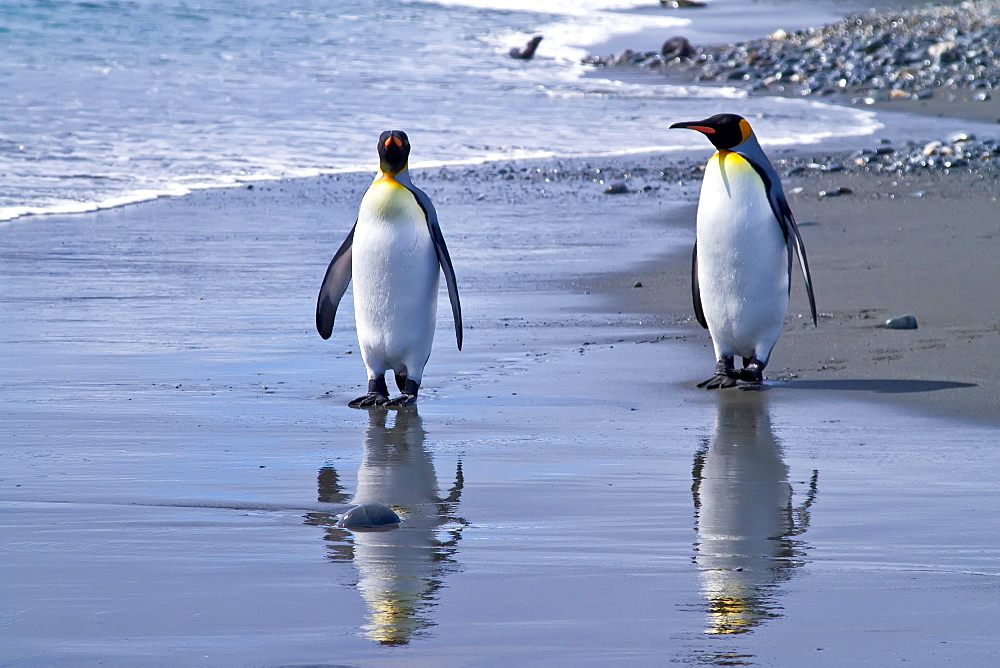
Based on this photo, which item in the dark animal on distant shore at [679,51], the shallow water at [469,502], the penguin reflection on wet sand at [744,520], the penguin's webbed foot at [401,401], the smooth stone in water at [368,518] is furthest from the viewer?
the dark animal on distant shore at [679,51]

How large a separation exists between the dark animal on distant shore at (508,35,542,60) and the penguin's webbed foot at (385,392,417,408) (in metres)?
22.2

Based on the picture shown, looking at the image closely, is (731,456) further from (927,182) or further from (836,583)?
(927,182)

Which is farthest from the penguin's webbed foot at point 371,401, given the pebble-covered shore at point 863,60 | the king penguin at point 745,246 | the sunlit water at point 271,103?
the pebble-covered shore at point 863,60

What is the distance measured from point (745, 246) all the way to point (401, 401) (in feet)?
4.51

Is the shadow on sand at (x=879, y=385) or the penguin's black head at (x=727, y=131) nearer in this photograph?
the shadow on sand at (x=879, y=385)

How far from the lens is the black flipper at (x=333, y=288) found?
509cm

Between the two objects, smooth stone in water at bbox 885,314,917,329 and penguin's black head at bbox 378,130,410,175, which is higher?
penguin's black head at bbox 378,130,410,175

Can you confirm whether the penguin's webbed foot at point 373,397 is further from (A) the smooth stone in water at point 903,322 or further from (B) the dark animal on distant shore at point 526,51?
(B) the dark animal on distant shore at point 526,51

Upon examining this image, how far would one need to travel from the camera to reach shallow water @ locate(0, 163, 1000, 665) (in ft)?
8.13

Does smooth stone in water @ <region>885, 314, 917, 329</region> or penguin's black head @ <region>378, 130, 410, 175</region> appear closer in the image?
penguin's black head @ <region>378, 130, 410, 175</region>

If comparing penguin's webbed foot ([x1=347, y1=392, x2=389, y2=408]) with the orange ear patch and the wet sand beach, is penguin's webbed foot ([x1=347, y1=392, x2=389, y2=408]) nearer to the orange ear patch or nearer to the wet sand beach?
the wet sand beach

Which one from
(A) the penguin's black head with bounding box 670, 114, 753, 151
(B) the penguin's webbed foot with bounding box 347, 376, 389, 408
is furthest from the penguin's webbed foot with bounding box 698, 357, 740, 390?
(B) the penguin's webbed foot with bounding box 347, 376, 389, 408

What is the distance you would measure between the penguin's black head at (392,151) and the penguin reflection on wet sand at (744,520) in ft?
4.52

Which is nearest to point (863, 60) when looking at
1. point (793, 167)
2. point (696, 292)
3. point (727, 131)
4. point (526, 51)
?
point (526, 51)
